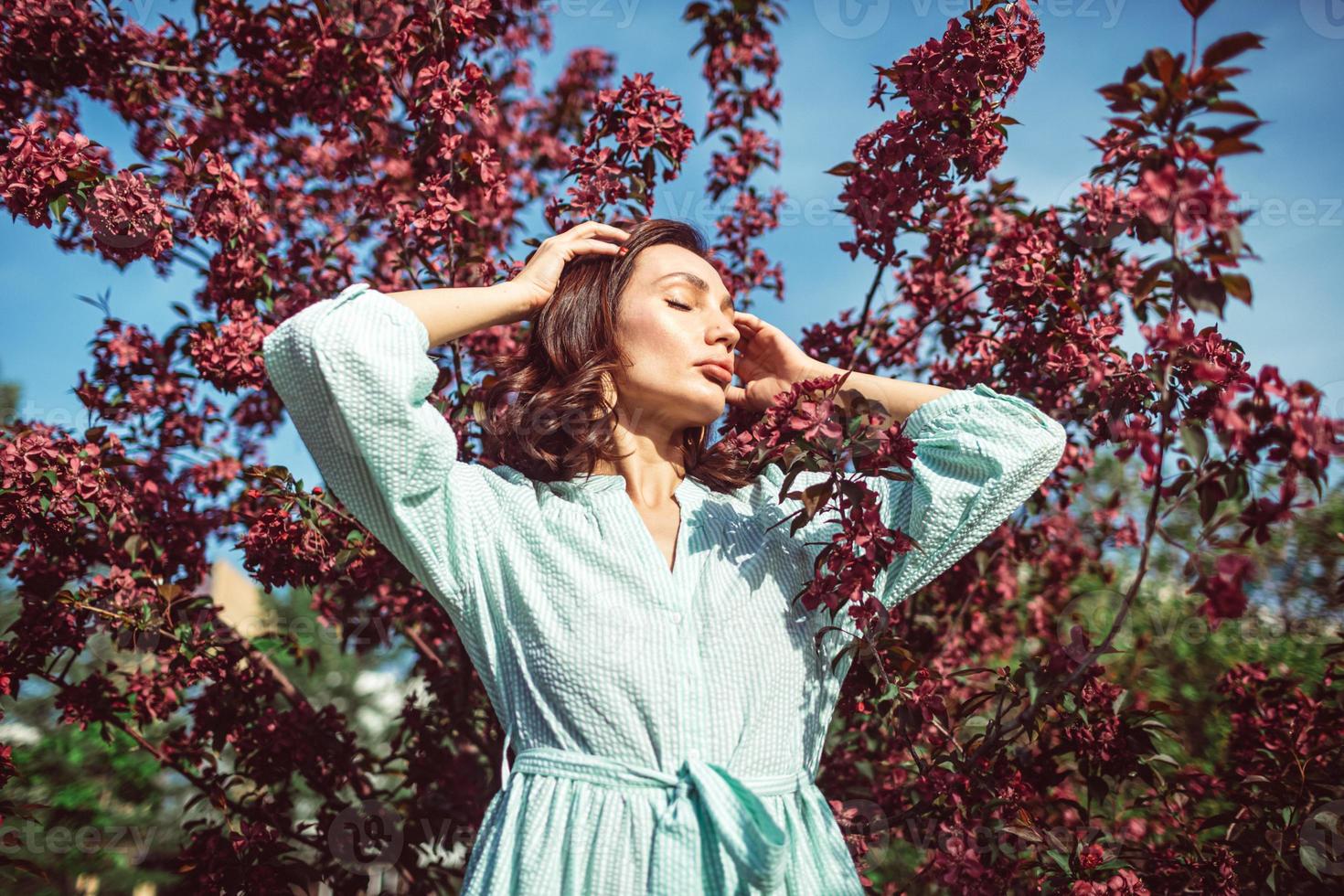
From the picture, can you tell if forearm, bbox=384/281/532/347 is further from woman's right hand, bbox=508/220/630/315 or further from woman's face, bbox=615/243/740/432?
woman's face, bbox=615/243/740/432

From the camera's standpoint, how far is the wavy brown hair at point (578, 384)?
1860 mm

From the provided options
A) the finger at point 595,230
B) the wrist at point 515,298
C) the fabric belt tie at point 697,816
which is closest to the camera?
the fabric belt tie at point 697,816

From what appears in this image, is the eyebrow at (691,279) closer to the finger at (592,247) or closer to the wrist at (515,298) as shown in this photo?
the finger at (592,247)

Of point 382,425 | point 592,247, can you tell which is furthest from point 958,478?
point 382,425

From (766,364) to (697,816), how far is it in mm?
1041

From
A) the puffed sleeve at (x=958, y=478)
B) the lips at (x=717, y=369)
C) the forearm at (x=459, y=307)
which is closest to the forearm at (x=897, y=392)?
the puffed sleeve at (x=958, y=478)

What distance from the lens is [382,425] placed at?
145 cm

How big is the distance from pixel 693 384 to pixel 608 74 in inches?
129

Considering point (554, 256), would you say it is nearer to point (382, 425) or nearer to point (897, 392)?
point (382, 425)

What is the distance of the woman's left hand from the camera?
2.03 metres

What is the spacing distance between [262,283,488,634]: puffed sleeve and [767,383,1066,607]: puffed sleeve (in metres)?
0.66

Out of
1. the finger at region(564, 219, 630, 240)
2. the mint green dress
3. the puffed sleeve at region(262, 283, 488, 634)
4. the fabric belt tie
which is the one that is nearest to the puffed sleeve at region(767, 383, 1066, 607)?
the mint green dress

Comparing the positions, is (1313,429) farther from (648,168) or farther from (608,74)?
(608,74)

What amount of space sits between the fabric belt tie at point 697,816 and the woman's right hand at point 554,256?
2.78ft
